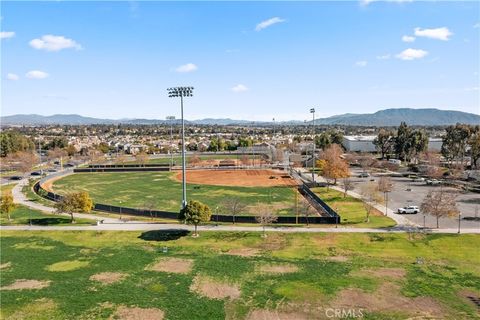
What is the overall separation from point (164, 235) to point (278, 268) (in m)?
16.3

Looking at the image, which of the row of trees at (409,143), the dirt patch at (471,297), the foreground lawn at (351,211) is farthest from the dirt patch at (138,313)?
the row of trees at (409,143)

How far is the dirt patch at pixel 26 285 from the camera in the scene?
3184cm

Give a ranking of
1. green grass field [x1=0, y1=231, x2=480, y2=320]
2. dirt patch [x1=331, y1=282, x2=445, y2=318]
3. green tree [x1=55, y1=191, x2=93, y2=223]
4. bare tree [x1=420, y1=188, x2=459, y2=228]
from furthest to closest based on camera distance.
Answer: green tree [x1=55, y1=191, x2=93, y2=223], bare tree [x1=420, y1=188, x2=459, y2=228], green grass field [x1=0, y1=231, x2=480, y2=320], dirt patch [x1=331, y1=282, x2=445, y2=318]

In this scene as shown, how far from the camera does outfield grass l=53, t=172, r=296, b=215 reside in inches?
2576

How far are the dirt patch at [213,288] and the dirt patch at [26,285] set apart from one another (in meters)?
13.0

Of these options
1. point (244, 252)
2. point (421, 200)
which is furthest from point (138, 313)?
point (421, 200)

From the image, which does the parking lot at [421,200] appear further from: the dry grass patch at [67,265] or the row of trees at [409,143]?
the dry grass patch at [67,265]

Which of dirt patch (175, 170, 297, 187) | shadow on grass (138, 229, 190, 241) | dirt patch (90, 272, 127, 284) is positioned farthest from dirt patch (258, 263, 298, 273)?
dirt patch (175, 170, 297, 187)

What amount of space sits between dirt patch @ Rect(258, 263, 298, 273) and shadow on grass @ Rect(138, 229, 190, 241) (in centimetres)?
1330

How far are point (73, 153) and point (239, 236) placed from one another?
125279 mm

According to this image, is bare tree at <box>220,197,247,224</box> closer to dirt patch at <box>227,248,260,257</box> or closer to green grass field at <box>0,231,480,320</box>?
green grass field at <box>0,231,480,320</box>

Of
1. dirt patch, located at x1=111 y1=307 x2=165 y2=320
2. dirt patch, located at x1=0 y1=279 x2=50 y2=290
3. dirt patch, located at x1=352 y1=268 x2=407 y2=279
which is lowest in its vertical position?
dirt patch, located at x1=111 y1=307 x2=165 y2=320

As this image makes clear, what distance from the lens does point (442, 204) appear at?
46750mm

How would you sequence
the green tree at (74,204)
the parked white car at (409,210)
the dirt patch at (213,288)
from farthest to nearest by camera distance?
the parked white car at (409,210), the green tree at (74,204), the dirt patch at (213,288)
